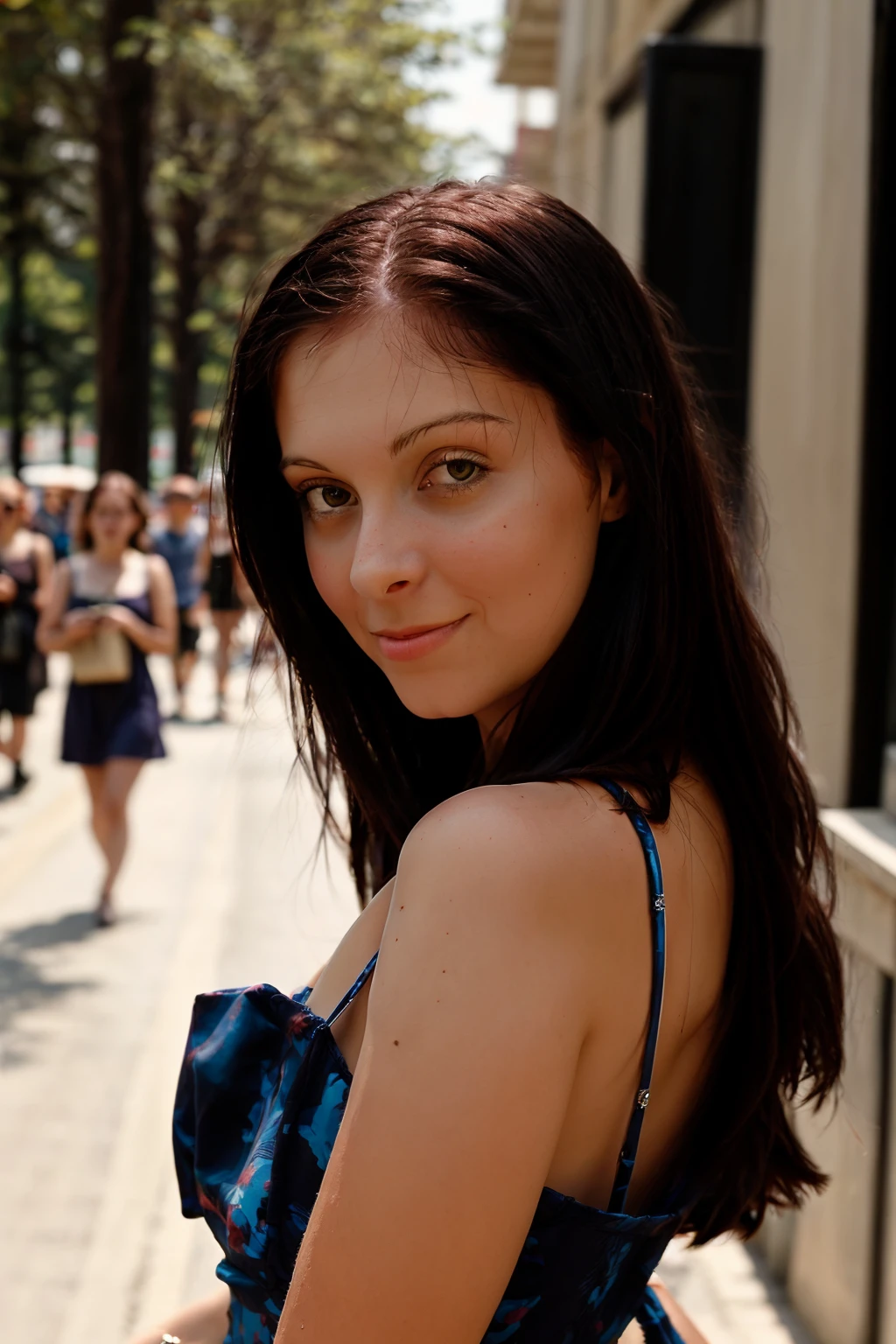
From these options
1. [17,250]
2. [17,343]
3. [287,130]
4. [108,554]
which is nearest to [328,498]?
[108,554]

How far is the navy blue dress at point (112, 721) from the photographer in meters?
7.48

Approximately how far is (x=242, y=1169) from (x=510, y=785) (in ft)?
1.67

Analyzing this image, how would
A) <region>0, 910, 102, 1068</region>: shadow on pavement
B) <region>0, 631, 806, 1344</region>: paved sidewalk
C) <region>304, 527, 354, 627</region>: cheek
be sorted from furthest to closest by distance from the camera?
<region>0, 910, 102, 1068</region>: shadow on pavement
<region>0, 631, 806, 1344</region>: paved sidewalk
<region>304, 527, 354, 627</region>: cheek

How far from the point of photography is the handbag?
297 inches

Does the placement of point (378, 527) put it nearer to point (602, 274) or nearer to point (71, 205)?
point (602, 274)

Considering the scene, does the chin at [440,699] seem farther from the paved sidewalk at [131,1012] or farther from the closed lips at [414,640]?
the paved sidewalk at [131,1012]

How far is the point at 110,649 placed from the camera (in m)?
7.58

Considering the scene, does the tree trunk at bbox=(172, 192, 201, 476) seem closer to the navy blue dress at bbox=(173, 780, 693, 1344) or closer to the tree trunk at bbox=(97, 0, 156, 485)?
the tree trunk at bbox=(97, 0, 156, 485)

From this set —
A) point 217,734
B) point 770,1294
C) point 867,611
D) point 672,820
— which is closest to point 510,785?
point 672,820

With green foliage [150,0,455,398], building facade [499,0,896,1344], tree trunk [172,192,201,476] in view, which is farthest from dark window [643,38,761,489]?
tree trunk [172,192,201,476]

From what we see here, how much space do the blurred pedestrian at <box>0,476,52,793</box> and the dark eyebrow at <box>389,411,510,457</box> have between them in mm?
9353

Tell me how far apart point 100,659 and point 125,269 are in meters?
6.37

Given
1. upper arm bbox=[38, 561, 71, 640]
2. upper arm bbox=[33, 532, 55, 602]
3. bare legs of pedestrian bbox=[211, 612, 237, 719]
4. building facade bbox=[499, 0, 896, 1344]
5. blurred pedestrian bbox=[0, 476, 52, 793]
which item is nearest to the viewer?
building facade bbox=[499, 0, 896, 1344]

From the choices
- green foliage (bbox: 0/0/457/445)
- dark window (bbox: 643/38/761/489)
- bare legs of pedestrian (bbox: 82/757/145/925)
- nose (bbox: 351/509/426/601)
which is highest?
green foliage (bbox: 0/0/457/445)
